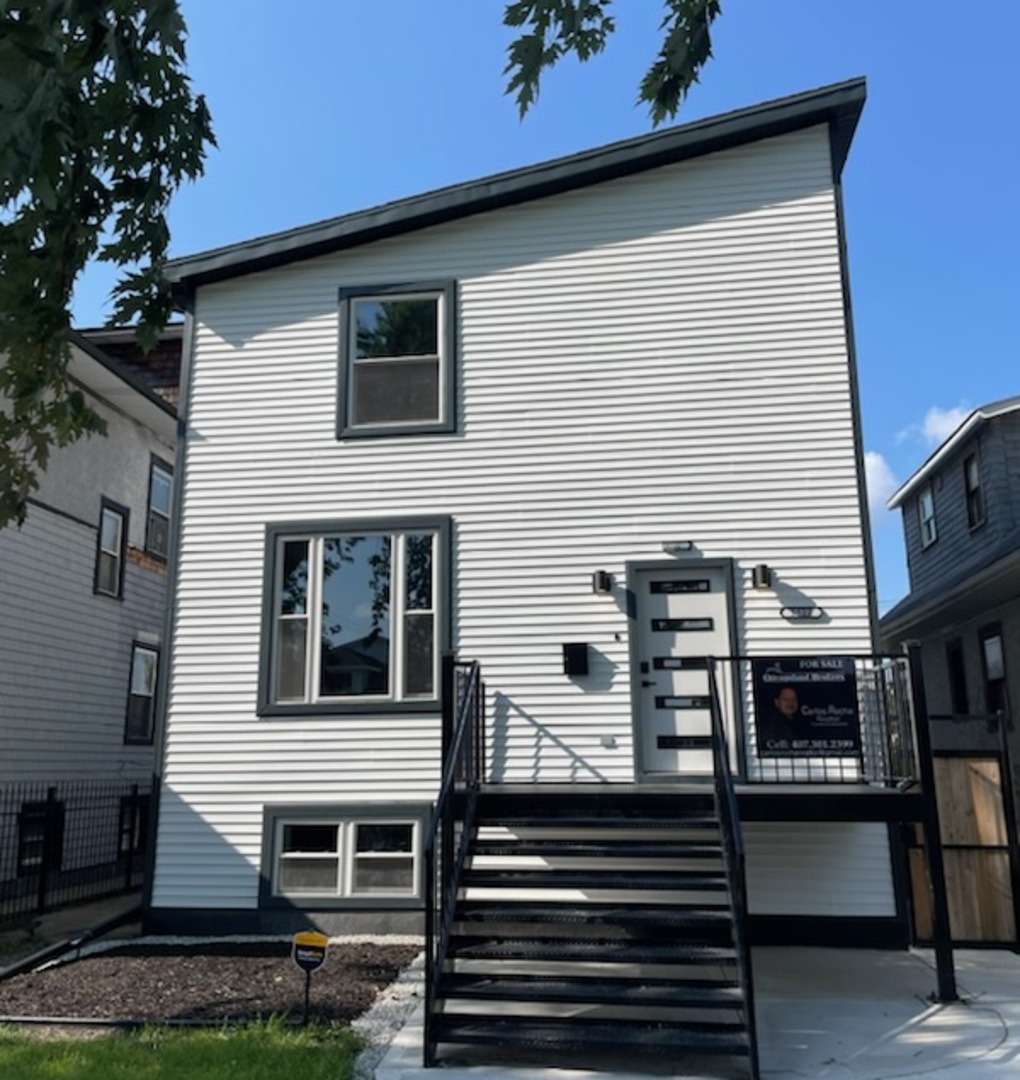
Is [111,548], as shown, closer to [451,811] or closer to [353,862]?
[353,862]

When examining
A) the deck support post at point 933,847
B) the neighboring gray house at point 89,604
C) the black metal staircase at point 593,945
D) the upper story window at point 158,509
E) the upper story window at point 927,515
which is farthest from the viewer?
the upper story window at point 927,515

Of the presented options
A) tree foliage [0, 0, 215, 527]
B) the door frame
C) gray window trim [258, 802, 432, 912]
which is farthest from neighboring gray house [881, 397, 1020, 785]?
tree foliage [0, 0, 215, 527]

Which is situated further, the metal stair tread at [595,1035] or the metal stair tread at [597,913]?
the metal stair tread at [597,913]

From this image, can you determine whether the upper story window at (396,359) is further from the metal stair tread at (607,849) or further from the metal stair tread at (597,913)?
the metal stair tread at (597,913)

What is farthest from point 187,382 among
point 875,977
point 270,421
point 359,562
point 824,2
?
point 875,977

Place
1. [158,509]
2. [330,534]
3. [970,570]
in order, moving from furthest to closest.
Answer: [158,509] → [970,570] → [330,534]

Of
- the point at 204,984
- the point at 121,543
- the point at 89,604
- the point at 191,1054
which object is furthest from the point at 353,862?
the point at 121,543

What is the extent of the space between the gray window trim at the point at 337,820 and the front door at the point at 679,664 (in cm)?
220

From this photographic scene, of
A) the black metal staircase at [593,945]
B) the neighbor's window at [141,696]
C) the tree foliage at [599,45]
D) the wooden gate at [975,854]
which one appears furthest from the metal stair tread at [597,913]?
the neighbor's window at [141,696]

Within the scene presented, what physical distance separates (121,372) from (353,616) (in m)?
6.11

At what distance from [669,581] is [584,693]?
1.33m

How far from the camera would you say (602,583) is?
362 inches

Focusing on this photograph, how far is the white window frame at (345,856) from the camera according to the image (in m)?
9.04

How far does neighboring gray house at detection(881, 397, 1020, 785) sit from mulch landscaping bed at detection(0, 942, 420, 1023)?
8059 mm
